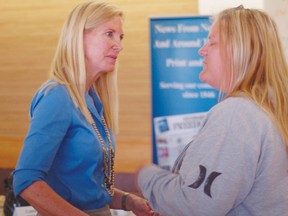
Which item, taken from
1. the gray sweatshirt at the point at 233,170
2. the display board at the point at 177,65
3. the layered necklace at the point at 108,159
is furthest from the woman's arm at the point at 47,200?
the display board at the point at 177,65

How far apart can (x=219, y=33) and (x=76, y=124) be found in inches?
24.4

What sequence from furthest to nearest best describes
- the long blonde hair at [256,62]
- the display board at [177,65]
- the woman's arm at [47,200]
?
1. the display board at [177,65]
2. the woman's arm at [47,200]
3. the long blonde hair at [256,62]

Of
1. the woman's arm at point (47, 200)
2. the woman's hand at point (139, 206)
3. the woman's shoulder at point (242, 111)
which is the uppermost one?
the woman's shoulder at point (242, 111)

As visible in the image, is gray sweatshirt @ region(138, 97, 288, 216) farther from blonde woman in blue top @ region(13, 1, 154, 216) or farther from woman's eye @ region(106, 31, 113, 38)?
woman's eye @ region(106, 31, 113, 38)

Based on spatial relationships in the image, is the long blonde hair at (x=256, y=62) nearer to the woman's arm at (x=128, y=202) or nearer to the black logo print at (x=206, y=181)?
the black logo print at (x=206, y=181)

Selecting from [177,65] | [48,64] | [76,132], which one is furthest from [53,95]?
[48,64]

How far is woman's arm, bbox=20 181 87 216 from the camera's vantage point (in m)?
1.48

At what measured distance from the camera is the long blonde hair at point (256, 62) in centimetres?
122

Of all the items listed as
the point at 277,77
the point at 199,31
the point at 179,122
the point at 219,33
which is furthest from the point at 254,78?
the point at 199,31

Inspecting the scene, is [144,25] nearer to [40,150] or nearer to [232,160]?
[40,150]

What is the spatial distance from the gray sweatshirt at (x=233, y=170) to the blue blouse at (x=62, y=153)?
1.50 feet

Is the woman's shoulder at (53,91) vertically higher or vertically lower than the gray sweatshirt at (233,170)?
higher

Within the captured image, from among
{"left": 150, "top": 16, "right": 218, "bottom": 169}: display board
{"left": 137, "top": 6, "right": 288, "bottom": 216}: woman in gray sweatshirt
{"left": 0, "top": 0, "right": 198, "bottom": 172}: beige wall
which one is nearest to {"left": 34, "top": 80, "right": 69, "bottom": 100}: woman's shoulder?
{"left": 137, "top": 6, "right": 288, "bottom": 216}: woman in gray sweatshirt

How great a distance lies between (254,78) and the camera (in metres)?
1.25
